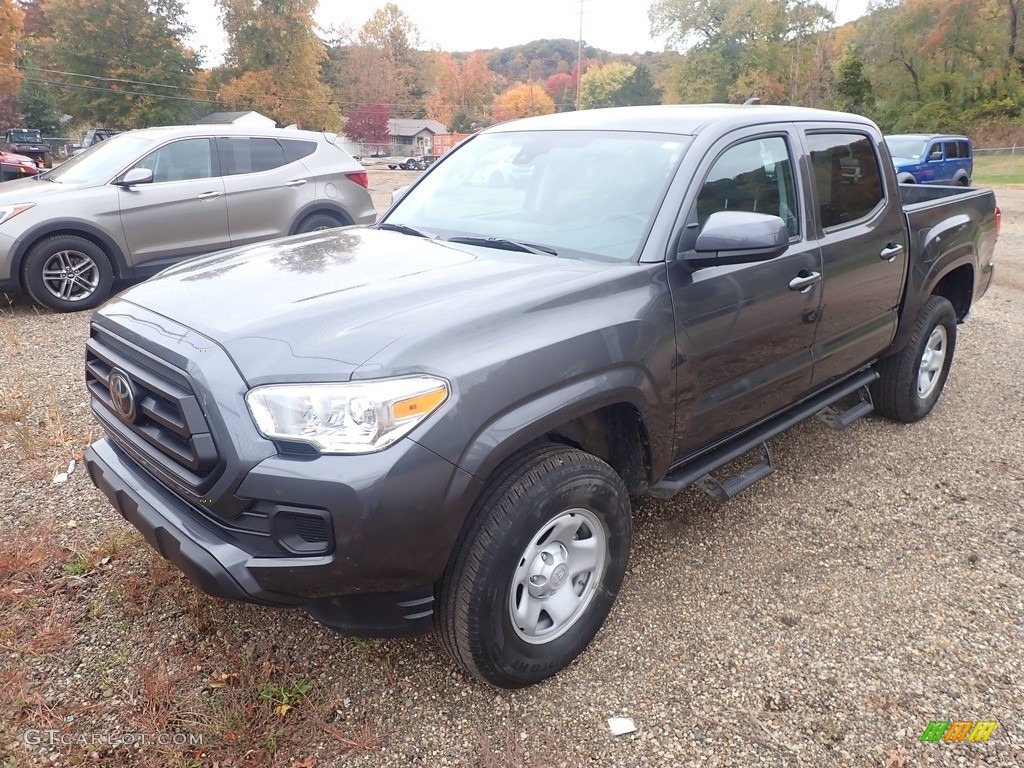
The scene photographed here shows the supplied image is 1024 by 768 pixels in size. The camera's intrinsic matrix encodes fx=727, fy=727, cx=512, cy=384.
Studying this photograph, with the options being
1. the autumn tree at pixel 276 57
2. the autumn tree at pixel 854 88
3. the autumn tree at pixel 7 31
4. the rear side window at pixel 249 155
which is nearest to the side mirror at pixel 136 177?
the rear side window at pixel 249 155

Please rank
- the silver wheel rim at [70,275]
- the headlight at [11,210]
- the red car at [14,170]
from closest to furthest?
the headlight at [11,210] → the silver wheel rim at [70,275] → the red car at [14,170]

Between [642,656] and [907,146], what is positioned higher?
[907,146]

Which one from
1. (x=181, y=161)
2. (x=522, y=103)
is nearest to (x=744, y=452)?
(x=181, y=161)

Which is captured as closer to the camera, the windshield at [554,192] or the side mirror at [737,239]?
the side mirror at [737,239]

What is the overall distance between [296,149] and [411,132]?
85.6m

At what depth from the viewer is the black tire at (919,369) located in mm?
4422

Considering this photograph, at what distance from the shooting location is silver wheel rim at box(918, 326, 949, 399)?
466 centimetres

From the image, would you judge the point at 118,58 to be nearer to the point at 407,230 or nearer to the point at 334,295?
the point at 407,230

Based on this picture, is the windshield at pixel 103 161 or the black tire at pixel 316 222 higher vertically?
the windshield at pixel 103 161

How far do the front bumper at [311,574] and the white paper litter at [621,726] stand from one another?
0.71 m

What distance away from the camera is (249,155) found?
812 cm

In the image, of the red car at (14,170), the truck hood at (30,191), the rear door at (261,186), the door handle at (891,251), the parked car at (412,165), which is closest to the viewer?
the door handle at (891,251)

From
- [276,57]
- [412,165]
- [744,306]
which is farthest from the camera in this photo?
[276,57]

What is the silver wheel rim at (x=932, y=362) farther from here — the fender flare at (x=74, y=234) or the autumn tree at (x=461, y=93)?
the autumn tree at (x=461, y=93)
